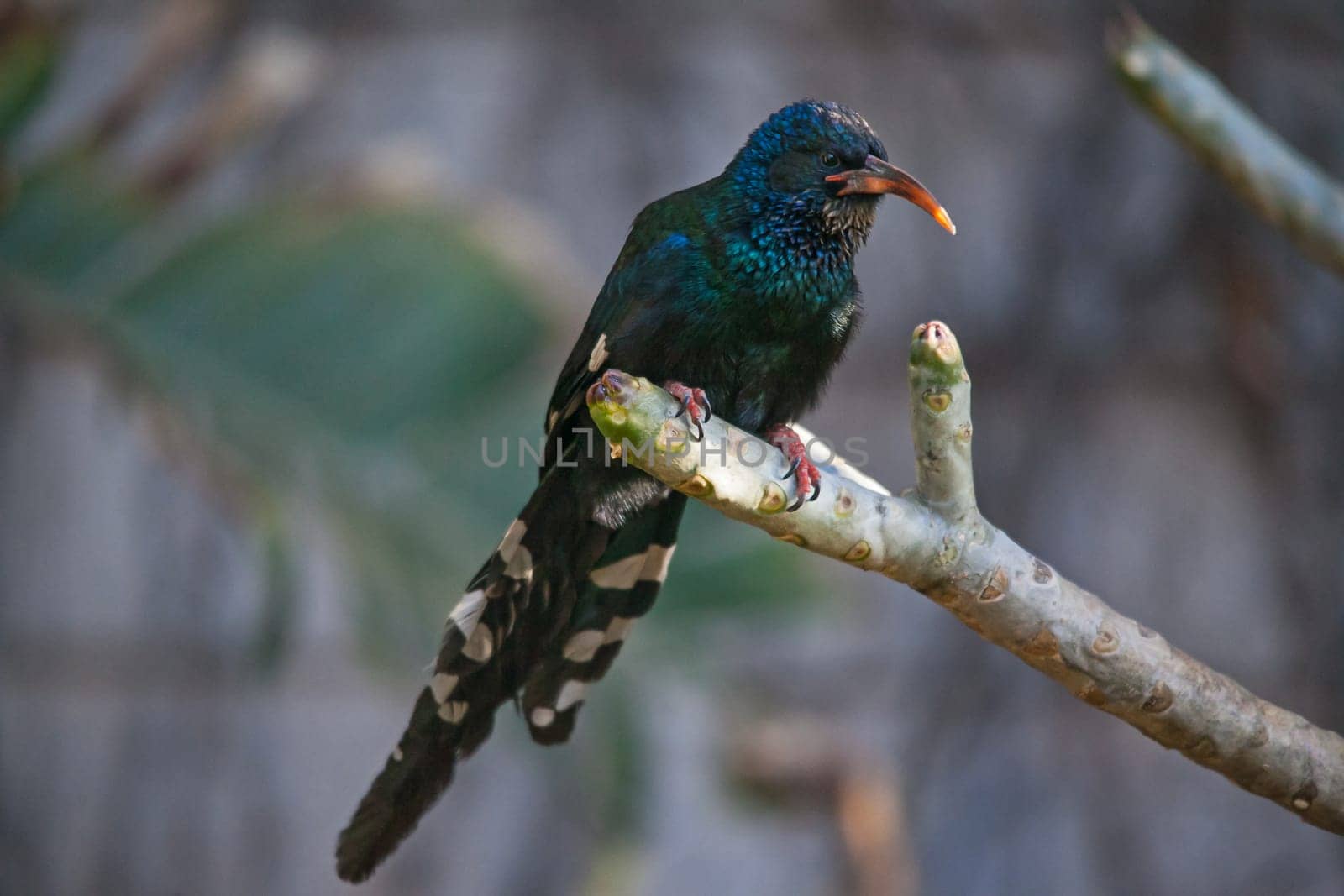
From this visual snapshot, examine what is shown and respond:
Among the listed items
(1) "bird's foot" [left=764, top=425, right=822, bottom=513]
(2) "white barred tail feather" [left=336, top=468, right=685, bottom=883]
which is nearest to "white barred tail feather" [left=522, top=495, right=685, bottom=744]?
(2) "white barred tail feather" [left=336, top=468, right=685, bottom=883]

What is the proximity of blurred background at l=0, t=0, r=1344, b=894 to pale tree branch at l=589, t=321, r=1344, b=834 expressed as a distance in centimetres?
219

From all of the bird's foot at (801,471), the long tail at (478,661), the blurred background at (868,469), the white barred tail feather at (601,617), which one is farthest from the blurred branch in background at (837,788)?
the bird's foot at (801,471)

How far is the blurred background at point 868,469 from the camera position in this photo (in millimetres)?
4812

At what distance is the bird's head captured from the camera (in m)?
2.38

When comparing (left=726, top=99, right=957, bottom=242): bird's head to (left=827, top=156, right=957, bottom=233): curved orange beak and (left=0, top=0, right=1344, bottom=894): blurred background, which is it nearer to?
(left=827, top=156, right=957, bottom=233): curved orange beak

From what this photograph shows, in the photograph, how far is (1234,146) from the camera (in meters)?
2.73

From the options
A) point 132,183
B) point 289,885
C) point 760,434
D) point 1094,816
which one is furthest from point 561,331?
point 1094,816

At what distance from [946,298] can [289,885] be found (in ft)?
10.8

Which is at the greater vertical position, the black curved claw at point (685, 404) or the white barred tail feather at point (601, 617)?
the black curved claw at point (685, 404)

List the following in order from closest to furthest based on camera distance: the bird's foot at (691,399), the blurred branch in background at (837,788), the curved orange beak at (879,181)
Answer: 1. the bird's foot at (691,399)
2. the curved orange beak at (879,181)
3. the blurred branch in background at (837,788)

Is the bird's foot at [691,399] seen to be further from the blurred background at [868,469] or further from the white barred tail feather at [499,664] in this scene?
the blurred background at [868,469]

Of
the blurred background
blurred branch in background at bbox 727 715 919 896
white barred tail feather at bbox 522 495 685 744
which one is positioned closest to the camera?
white barred tail feather at bbox 522 495 685 744

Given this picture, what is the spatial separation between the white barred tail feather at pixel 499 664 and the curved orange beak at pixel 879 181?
691 mm

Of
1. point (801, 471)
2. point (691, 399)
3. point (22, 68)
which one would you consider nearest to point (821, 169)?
point (691, 399)
